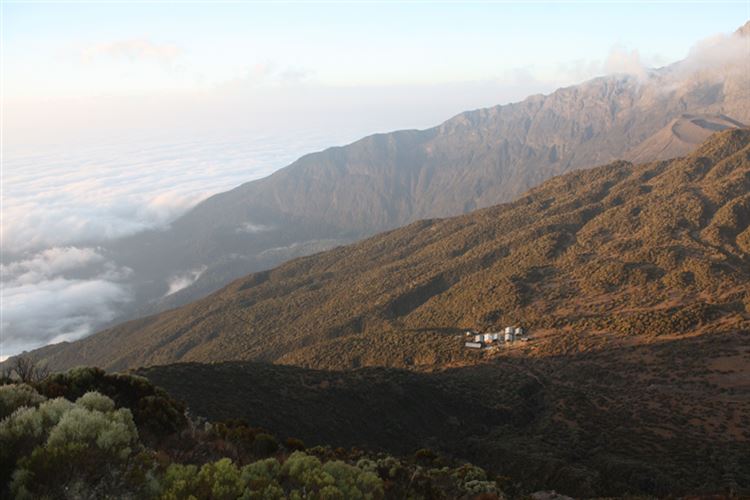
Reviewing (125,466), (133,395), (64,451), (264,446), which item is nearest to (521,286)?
(264,446)

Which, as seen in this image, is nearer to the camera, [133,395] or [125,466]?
[125,466]

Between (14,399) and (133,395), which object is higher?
(14,399)

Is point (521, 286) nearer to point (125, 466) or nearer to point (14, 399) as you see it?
point (14, 399)

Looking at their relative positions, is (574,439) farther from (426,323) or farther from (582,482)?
(426,323)

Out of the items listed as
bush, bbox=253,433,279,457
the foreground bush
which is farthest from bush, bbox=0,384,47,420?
bush, bbox=253,433,279,457

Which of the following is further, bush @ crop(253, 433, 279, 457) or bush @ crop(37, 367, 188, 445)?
bush @ crop(253, 433, 279, 457)

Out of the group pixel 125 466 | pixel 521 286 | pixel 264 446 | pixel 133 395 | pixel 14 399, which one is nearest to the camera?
pixel 125 466

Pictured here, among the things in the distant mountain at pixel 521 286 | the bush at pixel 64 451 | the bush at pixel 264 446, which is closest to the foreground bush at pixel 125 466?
the bush at pixel 64 451

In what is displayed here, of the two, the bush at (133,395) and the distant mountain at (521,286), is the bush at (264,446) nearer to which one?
the bush at (133,395)

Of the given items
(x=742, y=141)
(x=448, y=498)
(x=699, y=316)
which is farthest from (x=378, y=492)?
(x=742, y=141)

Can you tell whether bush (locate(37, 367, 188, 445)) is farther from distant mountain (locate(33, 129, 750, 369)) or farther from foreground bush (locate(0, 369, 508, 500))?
distant mountain (locate(33, 129, 750, 369))

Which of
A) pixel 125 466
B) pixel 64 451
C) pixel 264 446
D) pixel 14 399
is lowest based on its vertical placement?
pixel 264 446
